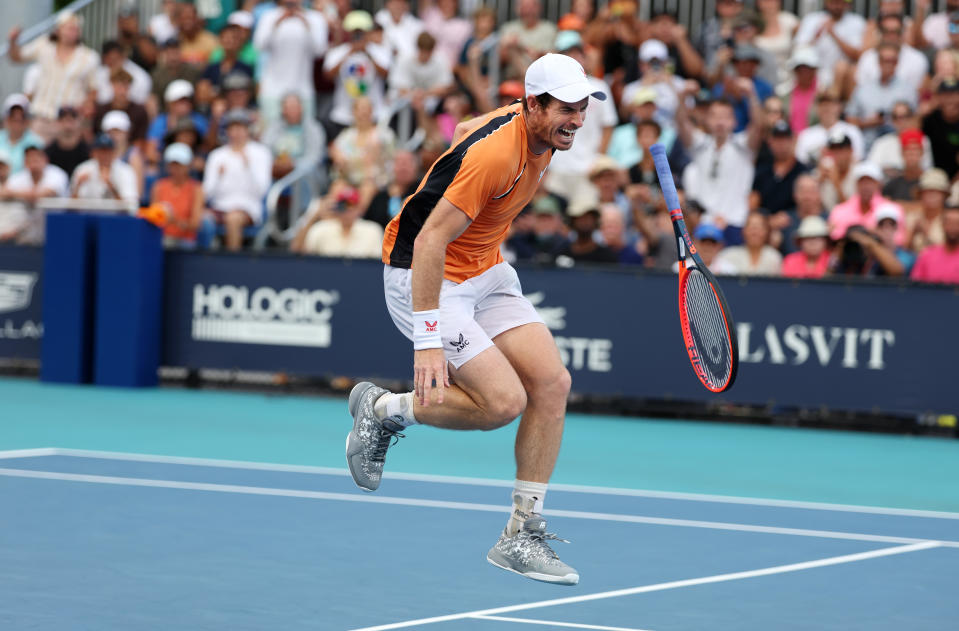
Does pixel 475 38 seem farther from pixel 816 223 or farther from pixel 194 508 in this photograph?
pixel 194 508

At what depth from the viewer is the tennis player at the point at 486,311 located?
614cm

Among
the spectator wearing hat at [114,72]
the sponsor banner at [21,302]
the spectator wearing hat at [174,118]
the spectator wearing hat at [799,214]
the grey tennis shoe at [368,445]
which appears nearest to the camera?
the grey tennis shoe at [368,445]

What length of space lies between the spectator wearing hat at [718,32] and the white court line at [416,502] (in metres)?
8.64

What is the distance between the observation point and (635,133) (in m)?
15.5

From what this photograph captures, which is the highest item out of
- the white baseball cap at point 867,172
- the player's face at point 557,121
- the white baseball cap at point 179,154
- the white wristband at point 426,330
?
the white baseball cap at point 179,154

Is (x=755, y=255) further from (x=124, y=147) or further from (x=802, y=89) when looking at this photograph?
(x=124, y=147)

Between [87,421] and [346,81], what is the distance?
603cm

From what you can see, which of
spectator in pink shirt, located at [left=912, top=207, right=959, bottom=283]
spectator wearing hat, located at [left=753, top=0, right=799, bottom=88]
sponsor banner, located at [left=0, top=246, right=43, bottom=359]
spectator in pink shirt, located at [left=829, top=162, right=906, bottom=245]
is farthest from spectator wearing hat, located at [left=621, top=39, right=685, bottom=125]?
sponsor banner, located at [left=0, top=246, right=43, bottom=359]

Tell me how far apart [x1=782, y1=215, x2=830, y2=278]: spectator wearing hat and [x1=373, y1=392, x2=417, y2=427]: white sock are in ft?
22.9

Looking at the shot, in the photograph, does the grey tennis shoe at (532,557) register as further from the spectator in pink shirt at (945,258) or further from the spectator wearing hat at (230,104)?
the spectator wearing hat at (230,104)

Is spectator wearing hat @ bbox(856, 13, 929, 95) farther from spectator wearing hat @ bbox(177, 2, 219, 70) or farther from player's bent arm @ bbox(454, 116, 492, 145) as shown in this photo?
player's bent arm @ bbox(454, 116, 492, 145)

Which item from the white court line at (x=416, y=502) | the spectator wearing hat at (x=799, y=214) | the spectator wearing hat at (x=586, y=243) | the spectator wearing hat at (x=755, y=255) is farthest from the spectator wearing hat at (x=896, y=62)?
the white court line at (x=416, y=502)

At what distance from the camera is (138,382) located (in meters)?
14.8

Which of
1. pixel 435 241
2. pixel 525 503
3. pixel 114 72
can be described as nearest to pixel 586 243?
pixel 114 72
